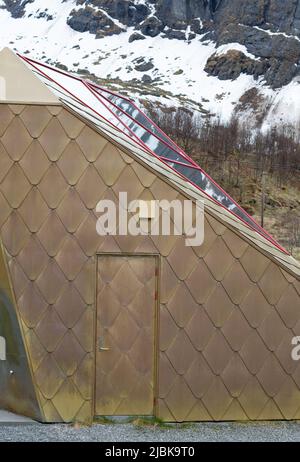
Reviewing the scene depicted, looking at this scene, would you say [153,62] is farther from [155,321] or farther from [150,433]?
[150,433]

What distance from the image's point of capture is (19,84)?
629 centimetres

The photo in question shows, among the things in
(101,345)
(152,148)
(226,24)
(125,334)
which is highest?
(226,24)

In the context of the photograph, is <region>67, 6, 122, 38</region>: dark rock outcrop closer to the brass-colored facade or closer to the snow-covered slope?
the snow-covered slope

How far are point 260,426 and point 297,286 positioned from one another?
5.25 feet

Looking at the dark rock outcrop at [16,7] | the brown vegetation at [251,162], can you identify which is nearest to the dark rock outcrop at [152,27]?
the dark rock outcrop at [16,7]

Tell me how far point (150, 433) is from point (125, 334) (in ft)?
3.45

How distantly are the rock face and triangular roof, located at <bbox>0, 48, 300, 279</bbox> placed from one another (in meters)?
73.7

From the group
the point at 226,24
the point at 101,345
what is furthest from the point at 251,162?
the point at 226,24

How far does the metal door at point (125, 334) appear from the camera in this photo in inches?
238

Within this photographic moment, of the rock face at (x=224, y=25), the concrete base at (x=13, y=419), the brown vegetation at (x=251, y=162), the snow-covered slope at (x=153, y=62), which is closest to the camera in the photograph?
Result: the concrete base at (x=13, y=419)

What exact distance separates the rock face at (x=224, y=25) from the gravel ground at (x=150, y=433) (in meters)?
75.9

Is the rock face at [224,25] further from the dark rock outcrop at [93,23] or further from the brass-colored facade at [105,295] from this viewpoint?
the brass-colored facade at [105,295]

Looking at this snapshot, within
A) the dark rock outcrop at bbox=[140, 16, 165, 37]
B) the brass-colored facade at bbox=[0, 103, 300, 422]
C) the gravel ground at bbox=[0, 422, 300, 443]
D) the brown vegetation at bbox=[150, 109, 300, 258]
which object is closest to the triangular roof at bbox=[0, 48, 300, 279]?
the brass-colored facade at bbox=[0, 103, 300, 422]

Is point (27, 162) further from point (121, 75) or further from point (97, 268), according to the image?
point (121, 75)
